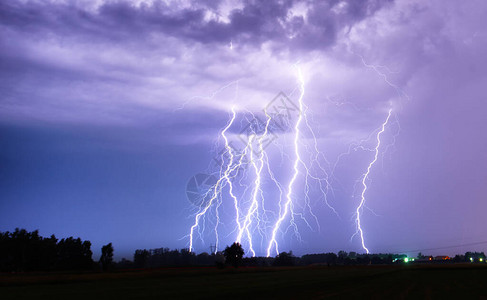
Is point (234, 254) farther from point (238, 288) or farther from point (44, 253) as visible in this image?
point (238, 288)

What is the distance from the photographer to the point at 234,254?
68250 mm

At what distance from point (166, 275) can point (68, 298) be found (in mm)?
25752

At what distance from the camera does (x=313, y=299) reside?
699 inches

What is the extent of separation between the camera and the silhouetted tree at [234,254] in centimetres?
6825

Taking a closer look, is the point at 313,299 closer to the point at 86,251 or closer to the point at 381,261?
the point at 86,251

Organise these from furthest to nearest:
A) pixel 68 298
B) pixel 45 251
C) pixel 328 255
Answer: pixel 328 255 < pixel 45 251 < pixel 68 298

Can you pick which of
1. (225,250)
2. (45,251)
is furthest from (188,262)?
(45,251)

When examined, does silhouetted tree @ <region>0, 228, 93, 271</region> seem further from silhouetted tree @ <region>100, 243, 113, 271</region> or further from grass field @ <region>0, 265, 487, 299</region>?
grass field @ <region>0, 265, 487, 299</region>

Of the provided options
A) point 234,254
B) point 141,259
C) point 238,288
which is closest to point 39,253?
point 234,254

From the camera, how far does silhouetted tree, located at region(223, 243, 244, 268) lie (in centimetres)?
6825

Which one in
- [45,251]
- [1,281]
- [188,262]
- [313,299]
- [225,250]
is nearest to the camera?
[313,299]

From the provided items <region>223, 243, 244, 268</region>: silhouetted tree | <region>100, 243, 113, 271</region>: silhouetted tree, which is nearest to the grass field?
<region>100, 243, 113, 271</region>: silhouetted tree

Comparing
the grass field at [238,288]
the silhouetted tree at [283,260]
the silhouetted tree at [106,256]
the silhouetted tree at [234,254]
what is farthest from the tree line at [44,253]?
the silhouetted tree at [283,260]

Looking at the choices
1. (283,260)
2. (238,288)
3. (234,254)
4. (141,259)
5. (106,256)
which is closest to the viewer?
(238,288)
